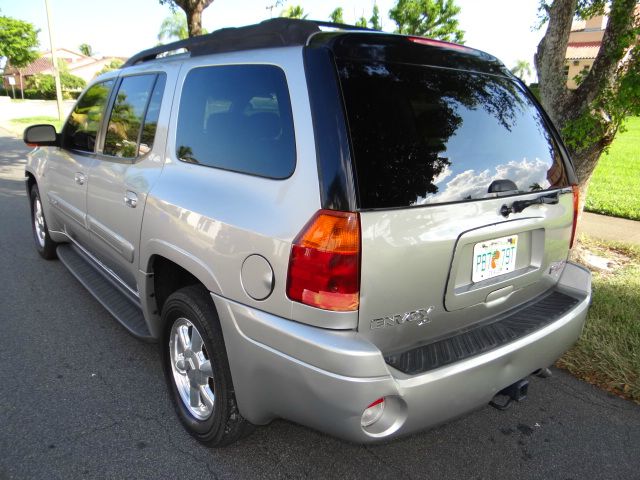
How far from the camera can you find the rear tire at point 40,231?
15.8ft

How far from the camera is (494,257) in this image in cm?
213

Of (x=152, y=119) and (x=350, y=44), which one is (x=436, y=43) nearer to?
(x=350, y=44)

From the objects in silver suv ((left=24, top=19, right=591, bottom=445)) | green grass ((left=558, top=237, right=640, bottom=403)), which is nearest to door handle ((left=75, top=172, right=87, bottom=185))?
silver suv ((left=24, top=19, right=591, bottom=445))

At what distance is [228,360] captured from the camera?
212 centimetres

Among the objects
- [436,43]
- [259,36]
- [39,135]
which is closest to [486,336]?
[436,43]

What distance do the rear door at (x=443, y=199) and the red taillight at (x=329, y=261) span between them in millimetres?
43

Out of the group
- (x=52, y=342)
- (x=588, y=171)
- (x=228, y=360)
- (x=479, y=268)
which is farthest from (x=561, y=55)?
(x=52, y=342)

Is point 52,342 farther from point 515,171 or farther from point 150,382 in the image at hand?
point 515,171

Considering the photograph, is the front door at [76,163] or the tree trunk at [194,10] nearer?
the front door at [76,163]

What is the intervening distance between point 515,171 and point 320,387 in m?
1.31

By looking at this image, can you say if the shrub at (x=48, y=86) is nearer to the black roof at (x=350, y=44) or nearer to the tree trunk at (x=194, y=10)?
the tree trunk at (x=194, y=10)

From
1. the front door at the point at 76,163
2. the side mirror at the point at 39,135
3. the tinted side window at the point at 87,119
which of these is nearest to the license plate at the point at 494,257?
the front door at the point at 76,163

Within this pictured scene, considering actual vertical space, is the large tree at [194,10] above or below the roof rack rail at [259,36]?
above

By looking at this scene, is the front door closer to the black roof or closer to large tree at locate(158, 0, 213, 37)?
the black roof
